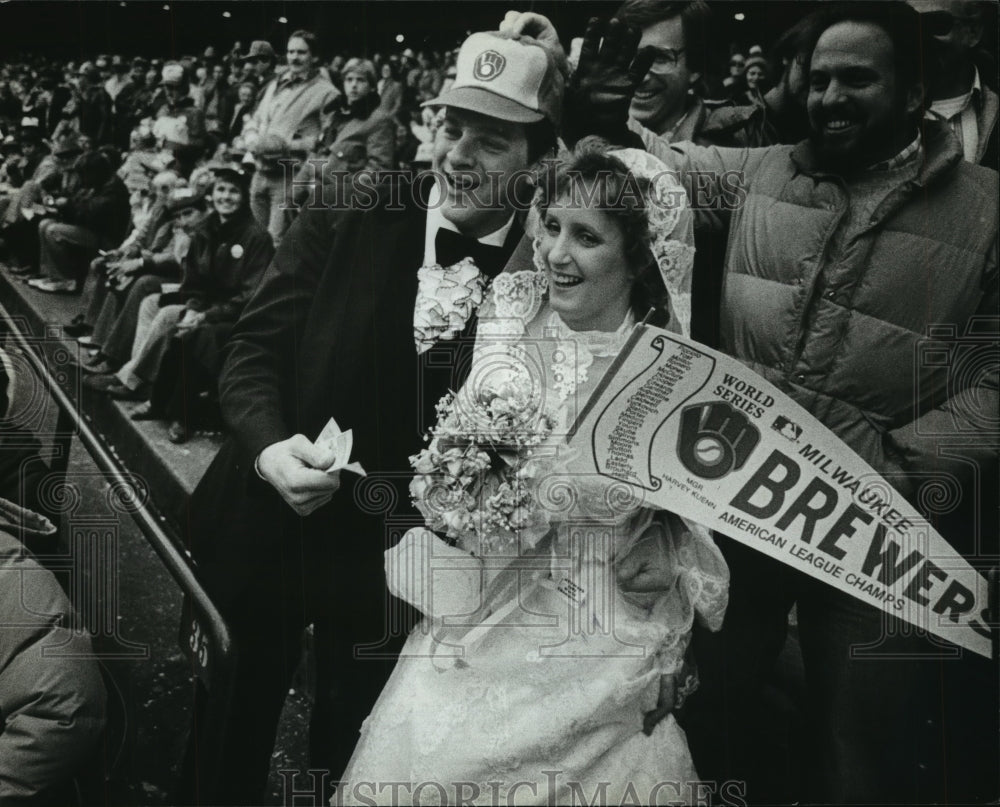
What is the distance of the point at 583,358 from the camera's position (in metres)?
4.62

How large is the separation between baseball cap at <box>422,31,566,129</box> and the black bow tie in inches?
20.1

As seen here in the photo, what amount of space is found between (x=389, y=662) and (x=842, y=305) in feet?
7.55

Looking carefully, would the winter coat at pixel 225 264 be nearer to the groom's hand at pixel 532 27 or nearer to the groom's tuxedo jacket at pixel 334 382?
the groom's tuxedo jacket at pixel 334 382

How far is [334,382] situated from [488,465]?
73 cm

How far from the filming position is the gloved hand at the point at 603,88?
4.61 m

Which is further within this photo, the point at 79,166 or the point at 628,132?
the point at 79,166

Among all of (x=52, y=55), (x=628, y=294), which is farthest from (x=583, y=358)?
(x=52, y=55)

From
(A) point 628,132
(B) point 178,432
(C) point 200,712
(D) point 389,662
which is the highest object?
(A) point 628,132

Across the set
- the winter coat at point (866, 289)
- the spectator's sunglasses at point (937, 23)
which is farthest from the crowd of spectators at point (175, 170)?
the spectator's sunglasses at point (937, 23)

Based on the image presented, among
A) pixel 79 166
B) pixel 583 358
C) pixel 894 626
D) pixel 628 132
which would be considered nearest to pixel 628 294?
pixel 583 358

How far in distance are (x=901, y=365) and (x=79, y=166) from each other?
11.6 feet

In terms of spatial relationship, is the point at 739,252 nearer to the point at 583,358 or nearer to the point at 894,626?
the point at 583,358

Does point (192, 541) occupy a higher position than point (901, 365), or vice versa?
point (901, 365)

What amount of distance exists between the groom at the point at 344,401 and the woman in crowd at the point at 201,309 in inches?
4.3
